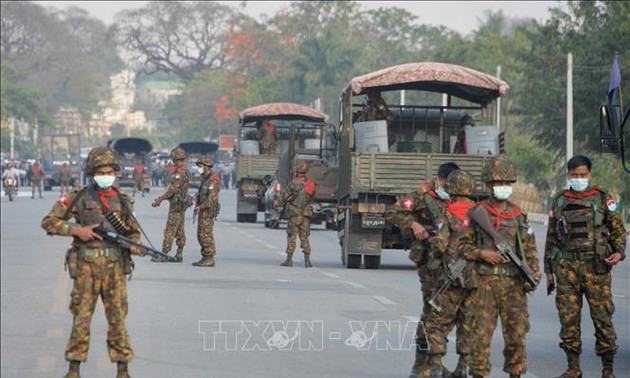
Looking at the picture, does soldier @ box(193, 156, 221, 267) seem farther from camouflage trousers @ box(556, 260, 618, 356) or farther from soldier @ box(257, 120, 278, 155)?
soldier @ box(257, 120, 278, 155)

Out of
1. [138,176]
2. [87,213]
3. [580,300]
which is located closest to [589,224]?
[580,300]

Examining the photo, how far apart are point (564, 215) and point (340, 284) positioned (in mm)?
9690

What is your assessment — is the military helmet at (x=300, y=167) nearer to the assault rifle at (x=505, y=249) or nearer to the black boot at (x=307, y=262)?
the black boot at (x=307, y=262)

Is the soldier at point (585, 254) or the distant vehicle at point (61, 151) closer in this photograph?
the soldier at point (585, 254)

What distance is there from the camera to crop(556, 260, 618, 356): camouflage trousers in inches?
490

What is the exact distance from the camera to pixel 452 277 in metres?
11.6

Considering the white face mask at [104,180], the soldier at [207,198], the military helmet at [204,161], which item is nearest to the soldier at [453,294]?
the white face mask at [104,180]

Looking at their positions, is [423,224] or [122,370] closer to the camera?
[122,370]

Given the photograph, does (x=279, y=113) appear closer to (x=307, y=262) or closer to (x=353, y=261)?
(x=307, y=262)

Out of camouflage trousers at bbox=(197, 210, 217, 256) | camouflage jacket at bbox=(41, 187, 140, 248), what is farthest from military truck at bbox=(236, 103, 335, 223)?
camouflage jacket at bbox=(41, 187, 140, 248)

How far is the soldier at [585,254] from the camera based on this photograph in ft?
40.9

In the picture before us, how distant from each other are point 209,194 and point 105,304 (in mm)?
11687

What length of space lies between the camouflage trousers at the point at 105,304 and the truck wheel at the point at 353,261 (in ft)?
44.6

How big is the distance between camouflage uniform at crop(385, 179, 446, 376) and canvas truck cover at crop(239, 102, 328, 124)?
105 feet
